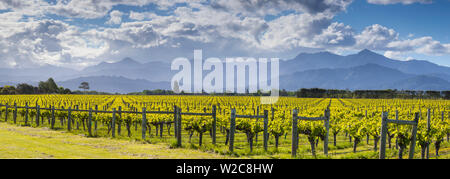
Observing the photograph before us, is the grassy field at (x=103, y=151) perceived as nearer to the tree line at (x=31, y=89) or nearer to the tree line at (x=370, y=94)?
the tree line at (x=31, y=89)

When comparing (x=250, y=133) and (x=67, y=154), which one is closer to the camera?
(x=67, y=154)

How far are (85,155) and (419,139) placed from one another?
13.3 m

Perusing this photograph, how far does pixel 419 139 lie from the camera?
46.6 feet

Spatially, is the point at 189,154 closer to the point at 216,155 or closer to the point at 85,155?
the point at 216,155

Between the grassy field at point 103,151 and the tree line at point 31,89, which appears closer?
the grassy field at point 103,151

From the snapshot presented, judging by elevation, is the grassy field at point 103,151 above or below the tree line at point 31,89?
below

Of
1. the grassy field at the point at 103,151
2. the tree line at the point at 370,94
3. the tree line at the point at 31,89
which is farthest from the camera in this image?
the tree line at the point at 370,94

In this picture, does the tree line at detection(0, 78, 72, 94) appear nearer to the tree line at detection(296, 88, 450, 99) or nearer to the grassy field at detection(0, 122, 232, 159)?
the tree line at detection(296, 88, 450, 99)

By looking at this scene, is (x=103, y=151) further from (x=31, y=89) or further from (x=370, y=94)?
(x=370, y=94)

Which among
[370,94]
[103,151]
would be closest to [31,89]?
[370,94]

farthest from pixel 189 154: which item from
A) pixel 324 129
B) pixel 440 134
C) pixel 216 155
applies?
pixel 440 134

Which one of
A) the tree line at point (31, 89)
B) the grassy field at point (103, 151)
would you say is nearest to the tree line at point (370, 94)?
the tree line at point (31, 89)

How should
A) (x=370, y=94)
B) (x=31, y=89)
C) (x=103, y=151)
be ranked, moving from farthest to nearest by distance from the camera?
(x=370, y=94), (x=31, y=89), (x=103, y=151)

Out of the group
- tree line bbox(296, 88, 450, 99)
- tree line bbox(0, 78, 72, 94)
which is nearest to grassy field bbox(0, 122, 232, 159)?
tree line bbox(0, 78, 72, 94)
